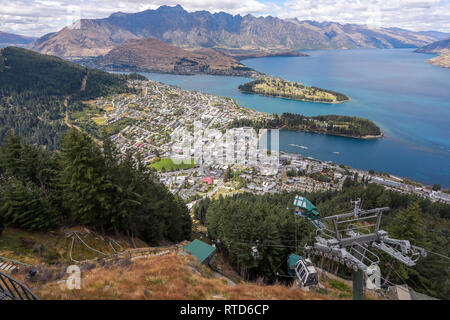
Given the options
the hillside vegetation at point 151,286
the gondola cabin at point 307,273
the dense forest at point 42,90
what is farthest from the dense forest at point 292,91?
the hillside vegetation at point 151,286

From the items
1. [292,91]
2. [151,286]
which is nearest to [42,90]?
[292,91]

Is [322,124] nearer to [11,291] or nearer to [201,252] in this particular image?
[201,252]

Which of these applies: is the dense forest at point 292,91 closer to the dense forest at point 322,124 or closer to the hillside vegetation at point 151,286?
the dense forest at point 322,124

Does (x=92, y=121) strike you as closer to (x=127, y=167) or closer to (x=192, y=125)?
(x=192, y=125)

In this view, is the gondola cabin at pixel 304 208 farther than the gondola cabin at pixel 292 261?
Yes

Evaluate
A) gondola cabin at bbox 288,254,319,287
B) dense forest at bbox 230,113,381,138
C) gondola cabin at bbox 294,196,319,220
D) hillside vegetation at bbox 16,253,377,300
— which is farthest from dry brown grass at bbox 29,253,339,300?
dense forest at bbox 230,113,381,138
